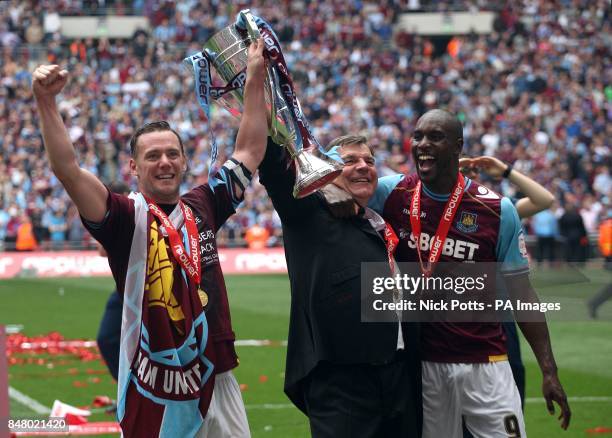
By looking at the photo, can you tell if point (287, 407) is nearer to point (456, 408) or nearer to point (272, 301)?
point (456, 408)

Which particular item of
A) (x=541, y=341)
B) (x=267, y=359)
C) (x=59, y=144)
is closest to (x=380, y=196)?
(x=541, y=341)

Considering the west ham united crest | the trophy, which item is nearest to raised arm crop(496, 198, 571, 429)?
the west ham united crest

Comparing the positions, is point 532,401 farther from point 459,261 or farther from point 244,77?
point 244,77

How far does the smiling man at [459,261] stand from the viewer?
17.5 feet

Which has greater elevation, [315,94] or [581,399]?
[315,94]

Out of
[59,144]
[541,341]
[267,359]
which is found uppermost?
[59,144]

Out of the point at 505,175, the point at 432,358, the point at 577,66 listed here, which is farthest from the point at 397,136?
the point at 432,358

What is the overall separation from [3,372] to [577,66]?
3144 cm

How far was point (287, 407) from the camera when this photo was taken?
10.5 meters

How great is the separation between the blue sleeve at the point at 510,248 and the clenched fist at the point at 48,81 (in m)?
2.26

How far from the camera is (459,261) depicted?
17.8 feet

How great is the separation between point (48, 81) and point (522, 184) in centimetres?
376

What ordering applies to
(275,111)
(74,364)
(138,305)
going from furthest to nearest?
(74,364)
(275,111)
(138,305)

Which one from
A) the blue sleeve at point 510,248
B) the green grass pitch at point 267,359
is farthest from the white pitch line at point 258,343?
the blue sleeve at point 510,248
